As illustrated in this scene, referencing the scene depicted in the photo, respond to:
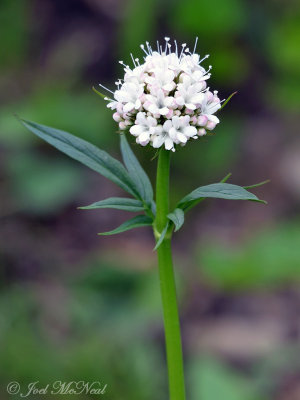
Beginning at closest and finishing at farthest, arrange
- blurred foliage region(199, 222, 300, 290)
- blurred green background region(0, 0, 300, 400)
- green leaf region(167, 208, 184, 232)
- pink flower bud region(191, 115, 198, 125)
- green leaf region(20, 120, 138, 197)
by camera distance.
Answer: green leaf region(167, 208, 184, 232), pink flower bud region(191, 115, 198, 125), green leaf region(20, 120, 138, 197), blurred green background region(0, 0, 300, 400), blurred foliage region(199, 222, 300, 290)

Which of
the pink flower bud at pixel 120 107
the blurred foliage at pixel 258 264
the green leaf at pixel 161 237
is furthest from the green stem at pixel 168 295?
the blurred foliage at pixel 258 264

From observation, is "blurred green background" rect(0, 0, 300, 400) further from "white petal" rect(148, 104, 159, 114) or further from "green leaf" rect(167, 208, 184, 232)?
"white petal" rect(148, 104, 159, 114)

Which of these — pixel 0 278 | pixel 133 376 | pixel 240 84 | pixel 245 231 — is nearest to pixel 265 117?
pixel 240 84

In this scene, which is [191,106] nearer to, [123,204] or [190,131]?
[190,131]

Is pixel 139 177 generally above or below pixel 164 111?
below

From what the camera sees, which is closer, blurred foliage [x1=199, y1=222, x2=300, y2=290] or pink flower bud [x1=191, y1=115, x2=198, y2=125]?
pink flower bud [x1=191, y1=115, x2=198, y2=125]

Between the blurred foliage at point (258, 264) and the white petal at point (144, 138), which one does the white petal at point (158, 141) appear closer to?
the white petal at point (144, 138)
